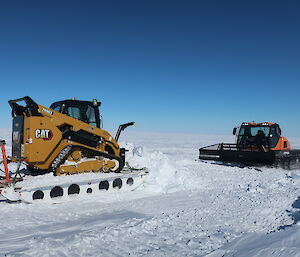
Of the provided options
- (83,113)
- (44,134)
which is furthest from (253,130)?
(44,134)

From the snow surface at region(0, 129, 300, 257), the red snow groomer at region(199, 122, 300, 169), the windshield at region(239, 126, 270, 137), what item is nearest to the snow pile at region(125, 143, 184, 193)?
the snow surface at region(0, 129, 300, 257)

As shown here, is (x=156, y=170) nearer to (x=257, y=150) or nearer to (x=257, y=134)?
(x=257, y=150)

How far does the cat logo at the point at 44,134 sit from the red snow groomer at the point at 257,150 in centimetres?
972

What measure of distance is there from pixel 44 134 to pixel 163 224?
135 inches

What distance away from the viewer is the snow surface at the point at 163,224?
3.44m

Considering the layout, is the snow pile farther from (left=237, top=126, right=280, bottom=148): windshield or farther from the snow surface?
(left=237, top=126, right=280, bottom=148): windshield

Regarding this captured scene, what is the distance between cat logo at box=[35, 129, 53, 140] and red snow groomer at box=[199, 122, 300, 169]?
9721mm

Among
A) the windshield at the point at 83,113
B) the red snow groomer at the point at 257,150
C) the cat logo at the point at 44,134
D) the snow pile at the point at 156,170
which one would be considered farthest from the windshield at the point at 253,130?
the cat logo at the point at 44,134

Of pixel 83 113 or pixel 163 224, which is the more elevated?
pixel 83 113

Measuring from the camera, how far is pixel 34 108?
619cm

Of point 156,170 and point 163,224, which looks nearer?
point 163,224

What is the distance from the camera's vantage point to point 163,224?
14.8 feet

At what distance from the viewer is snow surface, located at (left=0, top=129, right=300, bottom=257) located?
3.44m

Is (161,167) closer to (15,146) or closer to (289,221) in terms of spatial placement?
(15,146)
